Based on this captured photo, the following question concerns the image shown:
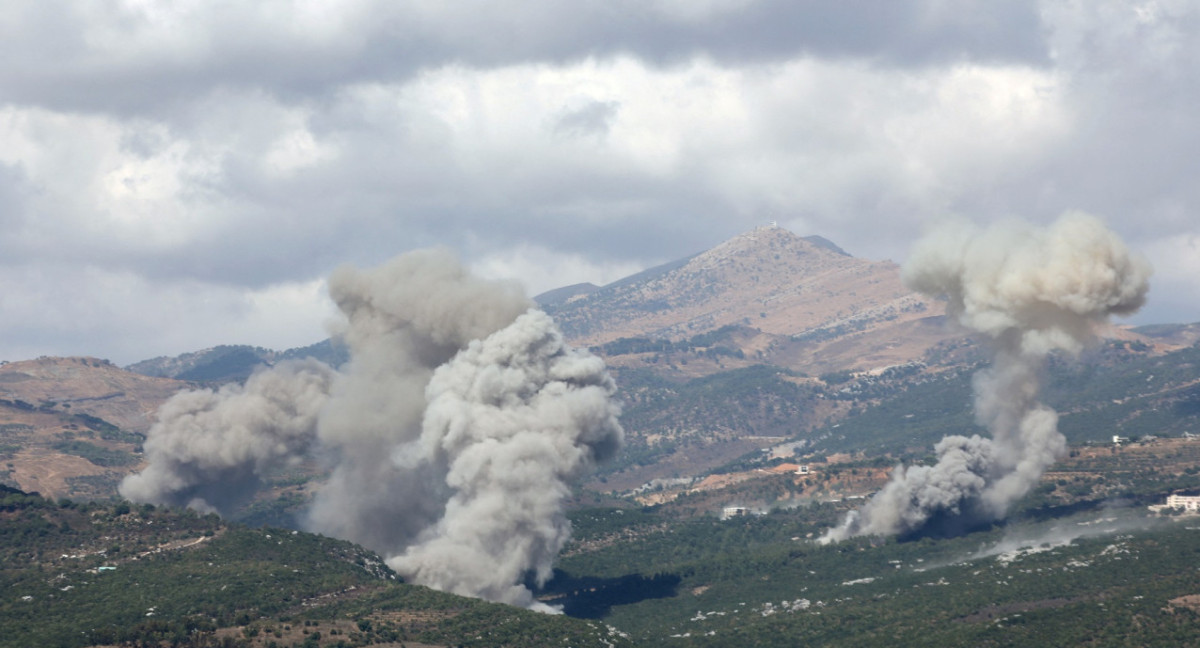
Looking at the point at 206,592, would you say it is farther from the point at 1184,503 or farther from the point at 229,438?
the point at 1184,503

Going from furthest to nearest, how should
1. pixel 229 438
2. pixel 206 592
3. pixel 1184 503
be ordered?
pixel 229 438 → pixel 1184 503 → pixel 206 592

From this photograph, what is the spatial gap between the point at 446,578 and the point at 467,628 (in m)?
19.9

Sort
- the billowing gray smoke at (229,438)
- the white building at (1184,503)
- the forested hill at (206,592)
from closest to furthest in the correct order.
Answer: the forested hill at (206,592) < the white building at (1184,503) < the billowing gray smoke at (229,438)

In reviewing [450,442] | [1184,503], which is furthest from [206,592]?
[1184,503]

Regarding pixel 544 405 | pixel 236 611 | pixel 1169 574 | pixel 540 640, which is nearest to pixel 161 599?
pixel 236 611

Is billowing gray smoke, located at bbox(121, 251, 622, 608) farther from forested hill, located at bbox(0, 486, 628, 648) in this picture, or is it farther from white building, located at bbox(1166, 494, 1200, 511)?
white building, located at bbox(1166, 494, 1200, 511)

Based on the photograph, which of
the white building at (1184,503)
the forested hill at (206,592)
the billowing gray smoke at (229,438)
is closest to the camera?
the forested hill at (206,592)

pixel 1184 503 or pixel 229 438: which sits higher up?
pixel 229 438

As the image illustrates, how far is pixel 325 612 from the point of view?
112875 mm

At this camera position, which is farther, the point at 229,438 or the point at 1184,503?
the point at 229,438

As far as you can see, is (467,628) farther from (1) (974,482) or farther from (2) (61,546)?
(1) (974,482)

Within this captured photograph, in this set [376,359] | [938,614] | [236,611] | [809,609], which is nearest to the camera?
[236,611]

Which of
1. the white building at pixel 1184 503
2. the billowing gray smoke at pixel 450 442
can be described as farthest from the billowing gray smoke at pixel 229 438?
the white building at pixel 1184 503

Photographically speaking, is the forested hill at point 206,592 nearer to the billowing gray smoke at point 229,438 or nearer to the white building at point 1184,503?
the billowing gray smoke at point 229,438
